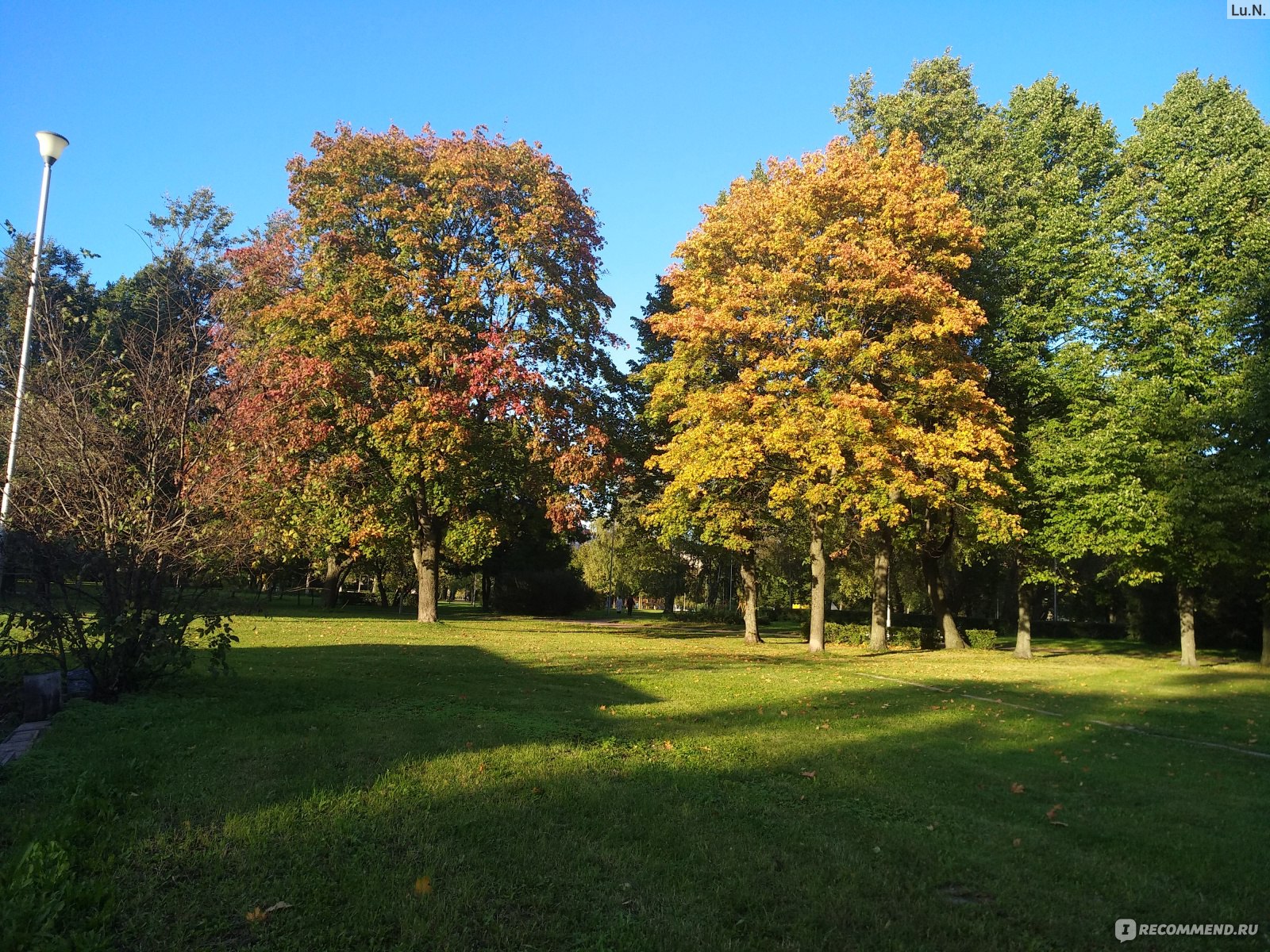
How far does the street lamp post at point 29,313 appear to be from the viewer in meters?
8.14

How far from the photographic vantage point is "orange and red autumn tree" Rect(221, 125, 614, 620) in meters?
22.4

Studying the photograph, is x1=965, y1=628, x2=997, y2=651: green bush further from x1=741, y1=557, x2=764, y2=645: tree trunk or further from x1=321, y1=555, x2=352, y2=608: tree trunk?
x1=321, y1=555, x2=352, y2=608: tree trunk

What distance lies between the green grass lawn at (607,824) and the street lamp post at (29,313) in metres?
2.45

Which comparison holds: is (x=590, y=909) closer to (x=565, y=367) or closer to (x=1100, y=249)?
(x=565, y=367)

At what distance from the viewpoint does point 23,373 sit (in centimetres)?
898

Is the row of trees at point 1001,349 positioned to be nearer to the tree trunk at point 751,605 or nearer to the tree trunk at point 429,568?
the tree trunk at point 751,605

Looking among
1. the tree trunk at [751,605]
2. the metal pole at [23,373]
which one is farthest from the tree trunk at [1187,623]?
the metal pole at [23,373]

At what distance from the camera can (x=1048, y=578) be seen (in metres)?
23.2

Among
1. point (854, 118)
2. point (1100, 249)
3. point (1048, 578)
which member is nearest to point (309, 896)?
point (1048, 578)

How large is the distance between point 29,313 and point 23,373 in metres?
0.90

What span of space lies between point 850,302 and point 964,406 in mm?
3953

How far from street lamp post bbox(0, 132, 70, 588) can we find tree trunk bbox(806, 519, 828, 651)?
18.9 metres

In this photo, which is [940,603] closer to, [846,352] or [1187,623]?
[1187,623]

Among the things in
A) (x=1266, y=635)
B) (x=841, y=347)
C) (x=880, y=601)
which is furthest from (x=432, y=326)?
(x=1266, y=635)
